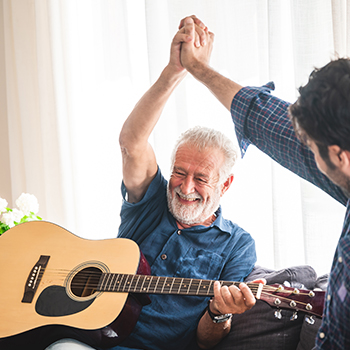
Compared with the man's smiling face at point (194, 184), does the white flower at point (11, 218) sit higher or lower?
lower

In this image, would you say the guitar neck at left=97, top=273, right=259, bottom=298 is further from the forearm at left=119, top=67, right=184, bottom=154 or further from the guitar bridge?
the forearm at left=119, top=67, right=184, bottom=154

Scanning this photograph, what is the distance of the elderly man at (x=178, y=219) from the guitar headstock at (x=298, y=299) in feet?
1.25

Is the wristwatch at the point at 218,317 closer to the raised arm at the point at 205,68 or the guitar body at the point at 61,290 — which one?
the guitar body at the point at 61,290

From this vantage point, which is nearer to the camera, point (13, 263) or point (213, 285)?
point (213, 285)

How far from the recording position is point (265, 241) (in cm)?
198

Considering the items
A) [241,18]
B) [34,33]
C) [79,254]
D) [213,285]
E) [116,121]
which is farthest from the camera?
[34,33]

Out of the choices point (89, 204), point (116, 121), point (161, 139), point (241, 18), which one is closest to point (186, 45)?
point (241, 18)

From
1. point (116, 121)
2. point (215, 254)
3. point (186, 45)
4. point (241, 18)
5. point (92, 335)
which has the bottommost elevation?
point (92, 335)

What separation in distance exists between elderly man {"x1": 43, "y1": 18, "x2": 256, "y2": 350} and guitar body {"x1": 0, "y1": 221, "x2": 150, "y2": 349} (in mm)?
156

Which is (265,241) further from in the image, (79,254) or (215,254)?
(79,254)

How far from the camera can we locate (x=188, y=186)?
1.66 meters

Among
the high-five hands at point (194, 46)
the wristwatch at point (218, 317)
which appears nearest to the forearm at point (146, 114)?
the high-five hands at point (194, 46)

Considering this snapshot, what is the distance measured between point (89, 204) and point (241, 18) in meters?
1.38

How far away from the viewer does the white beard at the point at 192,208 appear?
5.45ft
